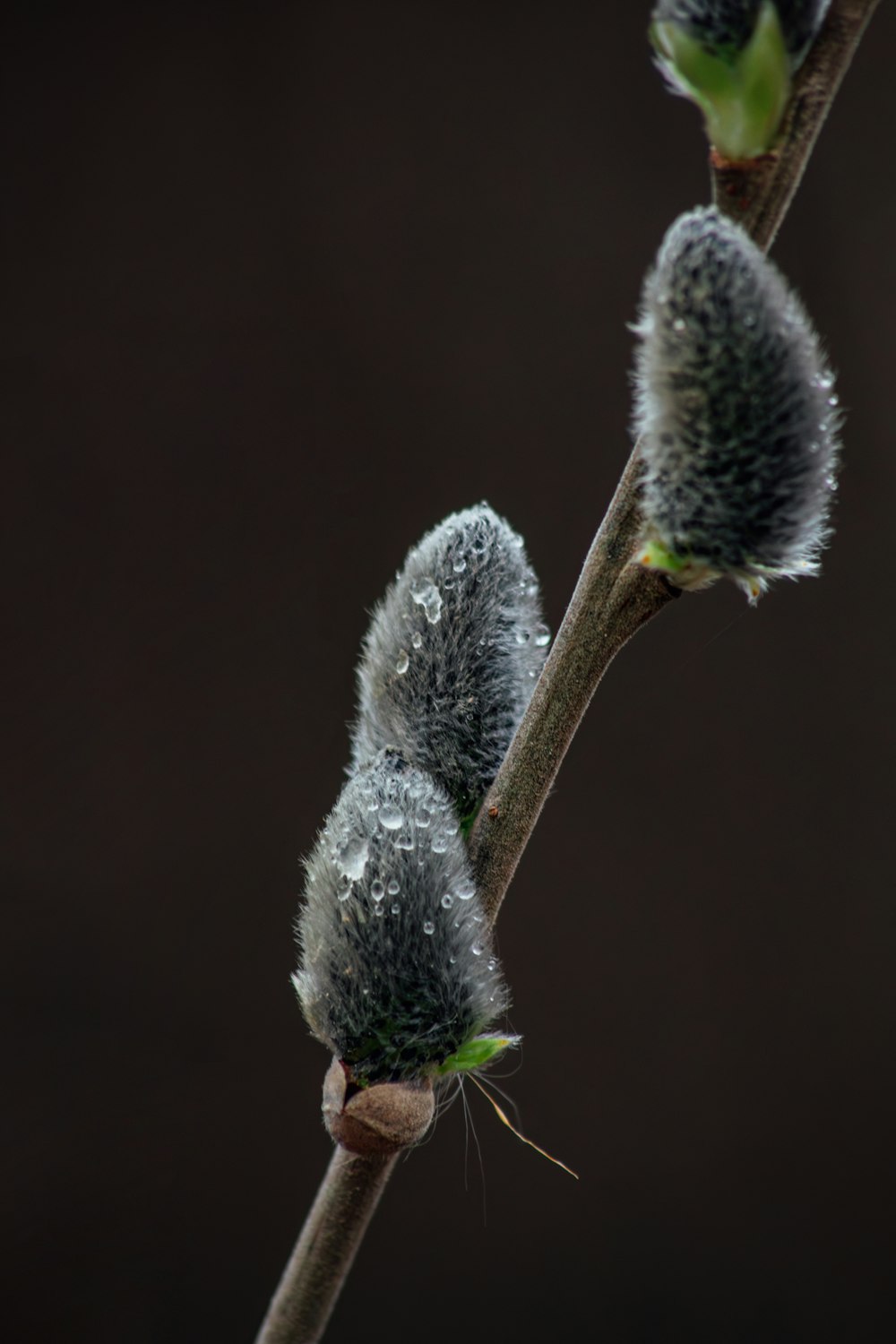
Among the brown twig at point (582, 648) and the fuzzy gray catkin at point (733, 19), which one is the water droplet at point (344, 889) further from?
the fuzzy gray catkin at point (733, 19)

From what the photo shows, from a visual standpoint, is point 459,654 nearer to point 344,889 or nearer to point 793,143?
point 344,889

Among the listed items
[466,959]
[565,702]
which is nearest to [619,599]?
[565,702]

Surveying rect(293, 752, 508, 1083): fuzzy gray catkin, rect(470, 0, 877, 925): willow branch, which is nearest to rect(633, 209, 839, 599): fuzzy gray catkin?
rect(470, 0, 877, 925): willow branch

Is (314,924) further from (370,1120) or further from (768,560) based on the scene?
(768,560)

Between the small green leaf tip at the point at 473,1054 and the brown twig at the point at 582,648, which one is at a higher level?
the brown twig at the point at 582,648

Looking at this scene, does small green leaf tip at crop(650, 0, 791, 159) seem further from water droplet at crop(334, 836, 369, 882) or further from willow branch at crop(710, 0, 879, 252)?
water droplet at crop(334, 836, 369, 882)

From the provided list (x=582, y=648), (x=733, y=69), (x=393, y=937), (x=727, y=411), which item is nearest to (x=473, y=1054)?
(x=393, y=937)

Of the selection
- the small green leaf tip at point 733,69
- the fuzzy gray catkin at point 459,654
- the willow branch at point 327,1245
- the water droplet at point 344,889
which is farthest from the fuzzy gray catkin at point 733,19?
the willow branch at point 327,1245
